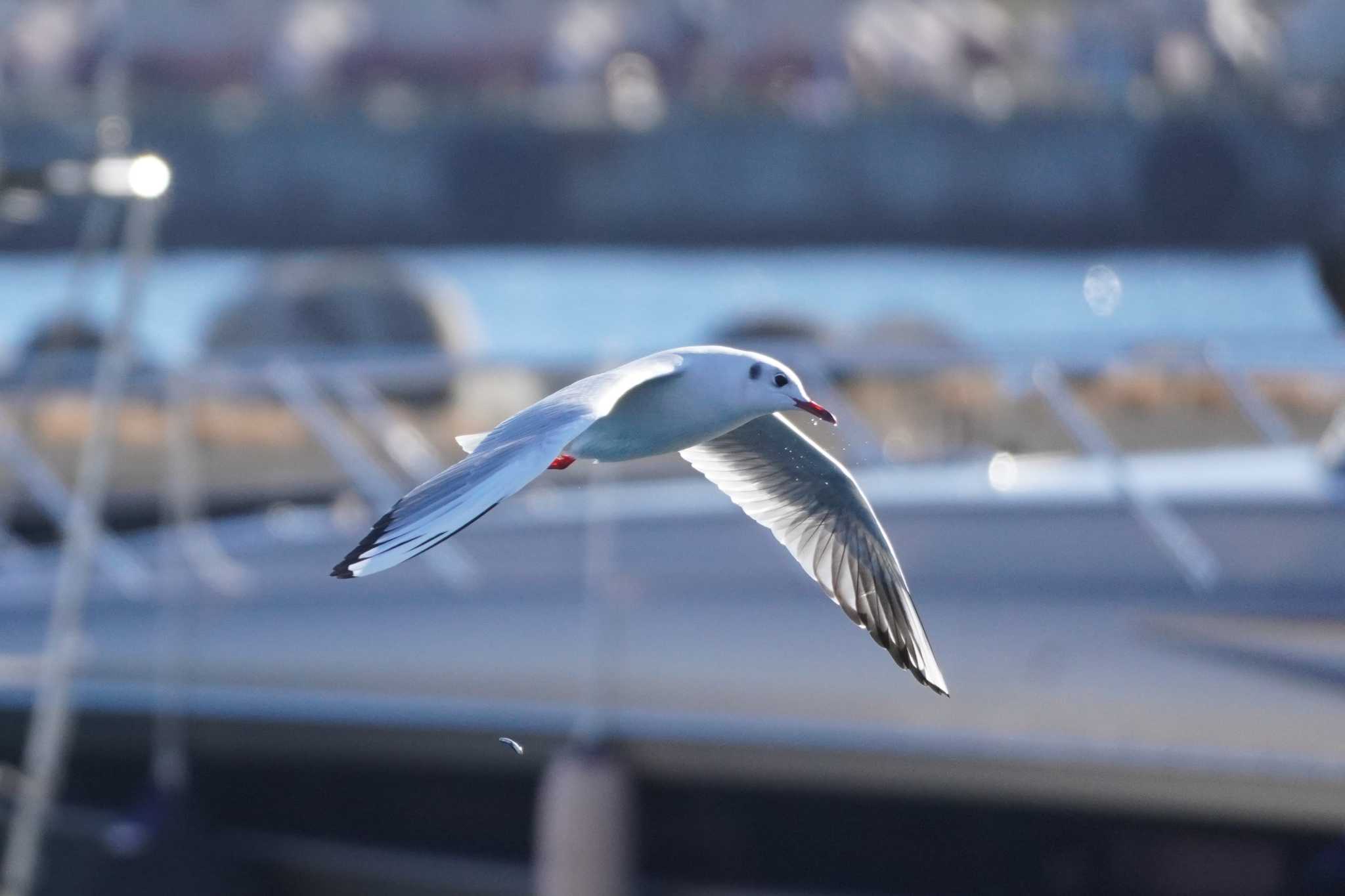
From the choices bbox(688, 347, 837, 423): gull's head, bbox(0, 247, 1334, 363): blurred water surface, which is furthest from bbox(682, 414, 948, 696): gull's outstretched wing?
bbox(0, 247, 1334, 363): blurred water surface

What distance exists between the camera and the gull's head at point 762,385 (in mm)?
2643

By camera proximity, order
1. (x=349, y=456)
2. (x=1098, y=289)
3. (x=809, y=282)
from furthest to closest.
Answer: (x=809, y=282) < (x=1098, y=289) < (x=349, y=456)

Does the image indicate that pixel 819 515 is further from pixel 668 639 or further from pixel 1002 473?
pixel 1002 473

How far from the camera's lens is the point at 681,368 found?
8.91 ft

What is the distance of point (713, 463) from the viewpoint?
11.3 ft

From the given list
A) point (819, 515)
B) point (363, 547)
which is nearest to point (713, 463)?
point (819, 515)

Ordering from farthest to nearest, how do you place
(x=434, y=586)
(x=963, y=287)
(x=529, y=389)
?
(x=963, y=287)
(x=529, y=389)
(x=434, y=586)

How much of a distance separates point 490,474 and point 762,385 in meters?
0.47

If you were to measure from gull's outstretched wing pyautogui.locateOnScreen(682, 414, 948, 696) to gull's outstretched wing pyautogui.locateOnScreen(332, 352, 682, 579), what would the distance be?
531 millimetres

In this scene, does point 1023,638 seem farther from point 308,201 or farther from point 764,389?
point 308,201

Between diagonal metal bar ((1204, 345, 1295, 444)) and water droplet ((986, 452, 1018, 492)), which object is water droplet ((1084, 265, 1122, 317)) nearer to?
diagonal metal bar ((1204, 345, 1295, 444))

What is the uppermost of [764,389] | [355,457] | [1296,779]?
[355,457]

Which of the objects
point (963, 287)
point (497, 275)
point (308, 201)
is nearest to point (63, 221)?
point (308, 201)

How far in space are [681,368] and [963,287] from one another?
3318 centimetres
